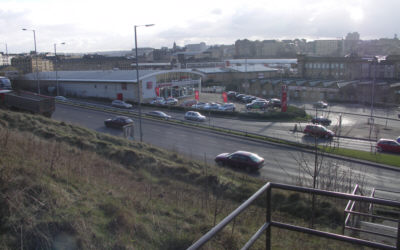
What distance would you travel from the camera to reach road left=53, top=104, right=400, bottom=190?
13.2m

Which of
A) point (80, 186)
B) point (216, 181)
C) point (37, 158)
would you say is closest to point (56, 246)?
point (80, 186)

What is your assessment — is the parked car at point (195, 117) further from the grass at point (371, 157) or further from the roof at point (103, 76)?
the grass at point (371, 157)

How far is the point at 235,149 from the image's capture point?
1789 cm

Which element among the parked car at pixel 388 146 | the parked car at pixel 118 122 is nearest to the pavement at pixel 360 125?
the parked car at pixel 388 146

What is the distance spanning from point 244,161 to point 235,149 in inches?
152

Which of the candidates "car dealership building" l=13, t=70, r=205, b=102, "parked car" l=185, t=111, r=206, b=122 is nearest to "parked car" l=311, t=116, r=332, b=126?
"parked car" l=185, t=111, r=206, b=122

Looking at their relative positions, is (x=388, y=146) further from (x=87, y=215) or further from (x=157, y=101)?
(x=157, y=101)

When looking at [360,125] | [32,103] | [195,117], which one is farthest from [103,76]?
[360,125]

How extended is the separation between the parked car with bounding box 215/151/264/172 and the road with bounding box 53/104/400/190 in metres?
0.42

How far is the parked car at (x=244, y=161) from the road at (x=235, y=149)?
419mm

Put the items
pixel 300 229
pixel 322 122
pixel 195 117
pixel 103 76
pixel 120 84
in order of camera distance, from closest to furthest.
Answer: pixel 300 229, pixel 322 122, pixel 195 117, pixel 120 84, pixel 103 76

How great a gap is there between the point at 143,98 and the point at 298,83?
68.1ft

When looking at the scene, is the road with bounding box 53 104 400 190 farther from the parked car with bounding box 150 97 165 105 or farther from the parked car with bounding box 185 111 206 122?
the parked car with bounding box 150 97 165 105

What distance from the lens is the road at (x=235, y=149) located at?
13.2m
